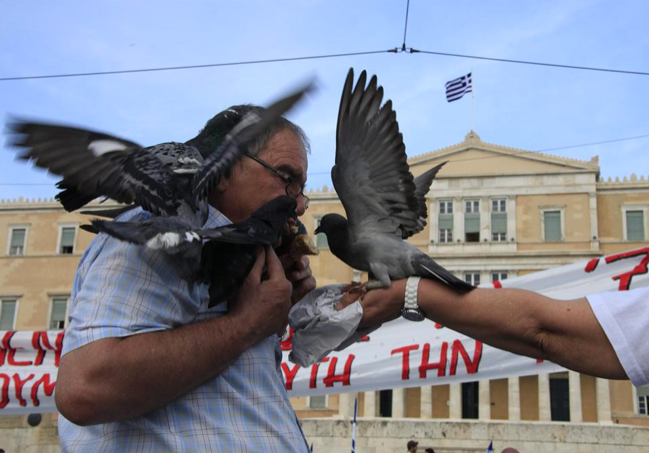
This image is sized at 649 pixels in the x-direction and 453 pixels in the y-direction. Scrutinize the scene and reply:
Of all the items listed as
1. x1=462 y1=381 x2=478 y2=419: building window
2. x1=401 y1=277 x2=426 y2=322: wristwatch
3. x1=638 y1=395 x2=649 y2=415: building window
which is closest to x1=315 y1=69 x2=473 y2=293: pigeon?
x1=401 y1=277 x2=426 y2=322: wristwatch

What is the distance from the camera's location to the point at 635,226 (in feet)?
124

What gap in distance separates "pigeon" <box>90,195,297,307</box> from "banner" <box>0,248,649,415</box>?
437 cm

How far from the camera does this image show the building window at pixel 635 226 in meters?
37.5

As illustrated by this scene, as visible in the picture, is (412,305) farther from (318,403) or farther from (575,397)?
(575,397)

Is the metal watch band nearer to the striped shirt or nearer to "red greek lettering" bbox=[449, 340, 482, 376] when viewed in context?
the striped shirt

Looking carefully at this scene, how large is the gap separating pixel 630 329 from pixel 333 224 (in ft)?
5.84

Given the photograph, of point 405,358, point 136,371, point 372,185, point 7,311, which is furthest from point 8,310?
point 136,371

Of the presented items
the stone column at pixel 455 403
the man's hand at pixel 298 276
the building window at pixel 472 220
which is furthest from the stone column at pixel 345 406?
the man's hand at pixel 298 276

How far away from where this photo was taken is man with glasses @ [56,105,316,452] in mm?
1887

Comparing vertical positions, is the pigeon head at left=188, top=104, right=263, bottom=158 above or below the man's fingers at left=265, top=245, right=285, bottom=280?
above

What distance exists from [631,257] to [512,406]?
32.3m

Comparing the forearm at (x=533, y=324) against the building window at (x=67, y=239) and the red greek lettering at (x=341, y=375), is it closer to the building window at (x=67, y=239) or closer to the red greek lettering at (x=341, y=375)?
the red greek lettering at (x=341, y=375)

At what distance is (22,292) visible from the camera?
138 feet

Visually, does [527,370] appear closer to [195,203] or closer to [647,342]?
[647,342]
